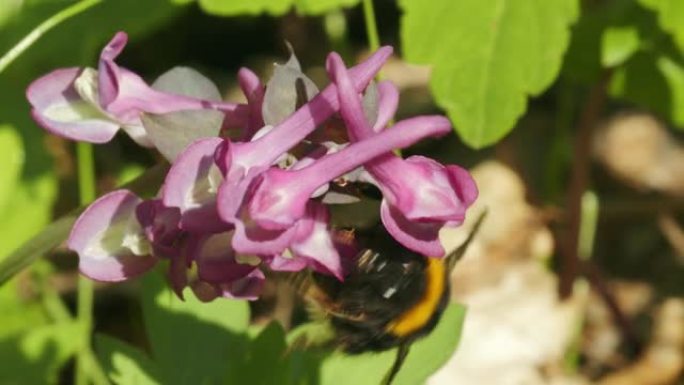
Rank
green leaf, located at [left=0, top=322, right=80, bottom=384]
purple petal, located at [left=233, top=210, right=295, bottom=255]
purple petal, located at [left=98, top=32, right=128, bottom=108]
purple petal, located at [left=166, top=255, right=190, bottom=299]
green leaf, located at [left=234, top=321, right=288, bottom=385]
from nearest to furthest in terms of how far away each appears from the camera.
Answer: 1. purple petal, located at [left=233, top=210, right=295, bottom=255]
2. purple petal, located at [left=166, top=255, right=190, bottom=299]
3. purple petal, located at [left=98, top=32, right=128, bottom=108]
4. green leaf, located at [left=234, top=321, right=288, bottom=385]
5. green leaf, located at [left=0, top=322, right=80, bottom=384]

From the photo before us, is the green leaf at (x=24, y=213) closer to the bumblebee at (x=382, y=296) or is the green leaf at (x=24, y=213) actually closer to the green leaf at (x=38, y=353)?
A: the green leaf at (x=38, y=353)

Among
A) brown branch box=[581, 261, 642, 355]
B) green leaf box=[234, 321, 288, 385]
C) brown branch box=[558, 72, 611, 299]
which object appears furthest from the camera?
brown branch box=[581, 261, 642, 355]

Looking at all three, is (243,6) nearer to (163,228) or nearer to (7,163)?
(7,163)

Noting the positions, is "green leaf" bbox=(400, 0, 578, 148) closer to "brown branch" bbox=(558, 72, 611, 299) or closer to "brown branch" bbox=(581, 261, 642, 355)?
"brown branch" bbox=(558, 72, 611, 299)

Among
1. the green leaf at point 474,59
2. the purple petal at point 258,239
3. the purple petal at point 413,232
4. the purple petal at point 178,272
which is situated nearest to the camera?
the purple petal at point 258,239

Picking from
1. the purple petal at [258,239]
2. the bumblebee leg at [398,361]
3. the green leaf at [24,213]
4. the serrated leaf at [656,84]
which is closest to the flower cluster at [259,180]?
the purple petal at [258,239]

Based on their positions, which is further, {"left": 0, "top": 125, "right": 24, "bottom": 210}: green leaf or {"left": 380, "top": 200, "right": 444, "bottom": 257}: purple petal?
{"left": 0, "top": 125, "right": 24, "bottom": 210}: green leaf

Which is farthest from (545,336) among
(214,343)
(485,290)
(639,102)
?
(214,343)

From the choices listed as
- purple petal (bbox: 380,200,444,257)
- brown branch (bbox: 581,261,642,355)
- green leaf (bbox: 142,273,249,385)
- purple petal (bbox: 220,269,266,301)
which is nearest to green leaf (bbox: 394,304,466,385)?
green leaf (bbox: 142,273,249,385)
